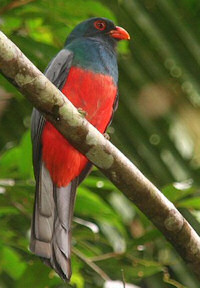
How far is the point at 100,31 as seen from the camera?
177 inches

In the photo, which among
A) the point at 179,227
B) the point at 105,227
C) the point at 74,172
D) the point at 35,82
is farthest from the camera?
the point at 105,227

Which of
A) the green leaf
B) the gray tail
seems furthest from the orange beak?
the green leaf

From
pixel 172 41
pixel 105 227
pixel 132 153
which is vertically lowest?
pixel 105 227

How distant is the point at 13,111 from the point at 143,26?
0.86m

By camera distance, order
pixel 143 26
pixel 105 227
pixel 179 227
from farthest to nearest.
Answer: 1. pixel 143 26
2. pixel 105 227
3. pixel 179 227

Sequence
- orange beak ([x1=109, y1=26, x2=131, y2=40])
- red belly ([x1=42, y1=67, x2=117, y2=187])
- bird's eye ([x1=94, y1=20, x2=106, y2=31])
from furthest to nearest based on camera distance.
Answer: bird's eye ([x1=94, y1=20, x2=106, y2=31]) < orange beak ([x1=109, y1=26, x2=131, y2=40]) < red belly ([x1=42, y1=67, x2=117, y2=187])

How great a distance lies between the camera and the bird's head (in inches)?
172

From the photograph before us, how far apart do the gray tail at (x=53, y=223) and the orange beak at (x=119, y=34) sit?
935 mm

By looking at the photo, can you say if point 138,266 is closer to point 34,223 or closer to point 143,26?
point 34,223

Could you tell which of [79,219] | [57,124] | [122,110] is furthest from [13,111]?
[57,124]

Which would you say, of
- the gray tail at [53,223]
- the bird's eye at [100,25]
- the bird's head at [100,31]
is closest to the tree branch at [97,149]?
the gray tail at [53,223]

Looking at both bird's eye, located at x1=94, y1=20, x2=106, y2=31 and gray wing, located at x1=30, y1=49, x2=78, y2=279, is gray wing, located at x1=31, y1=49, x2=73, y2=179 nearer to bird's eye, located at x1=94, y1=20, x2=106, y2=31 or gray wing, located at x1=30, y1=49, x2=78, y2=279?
gray wing, located at x1=30, y1=49, x2=78, y2=279

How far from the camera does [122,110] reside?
4680 mm

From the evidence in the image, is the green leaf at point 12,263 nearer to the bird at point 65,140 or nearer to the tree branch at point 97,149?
the bird at point 65,140
